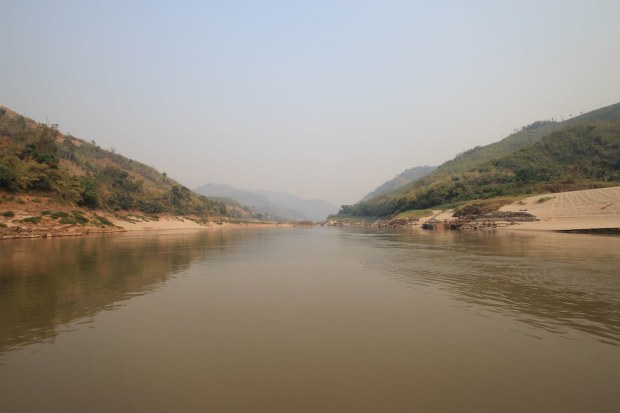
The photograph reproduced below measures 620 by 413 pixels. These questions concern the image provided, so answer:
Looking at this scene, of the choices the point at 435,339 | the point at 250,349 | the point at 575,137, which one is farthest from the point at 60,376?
the point at 575,137

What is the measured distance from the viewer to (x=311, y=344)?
883 centimetres

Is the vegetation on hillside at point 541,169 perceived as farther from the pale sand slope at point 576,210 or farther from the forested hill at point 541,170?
the pale sand slope at point 576,210

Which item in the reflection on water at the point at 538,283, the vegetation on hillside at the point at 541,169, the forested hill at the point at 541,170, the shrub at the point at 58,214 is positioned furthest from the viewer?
the vegetation on hillside at the point at 541,169

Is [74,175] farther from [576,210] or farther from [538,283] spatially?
[576,210]

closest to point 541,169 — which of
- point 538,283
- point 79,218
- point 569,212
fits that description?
point 569,212

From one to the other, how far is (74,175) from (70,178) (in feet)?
22.9

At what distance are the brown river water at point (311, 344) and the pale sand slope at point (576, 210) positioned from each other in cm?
4686

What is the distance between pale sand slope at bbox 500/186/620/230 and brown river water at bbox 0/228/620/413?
46.9m

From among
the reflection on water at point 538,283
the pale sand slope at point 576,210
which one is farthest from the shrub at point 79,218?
the pale sand slope at point 576,210

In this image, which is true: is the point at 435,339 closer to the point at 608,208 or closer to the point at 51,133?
the point at 608,208

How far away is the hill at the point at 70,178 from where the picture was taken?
5909 cm

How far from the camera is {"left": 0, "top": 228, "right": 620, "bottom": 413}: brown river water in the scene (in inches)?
240

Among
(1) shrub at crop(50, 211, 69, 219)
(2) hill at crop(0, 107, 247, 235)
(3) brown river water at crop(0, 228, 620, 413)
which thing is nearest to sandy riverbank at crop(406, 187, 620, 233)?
(3) brown river water at crop(0, 228, 620, 413)

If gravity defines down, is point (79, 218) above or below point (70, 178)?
below
